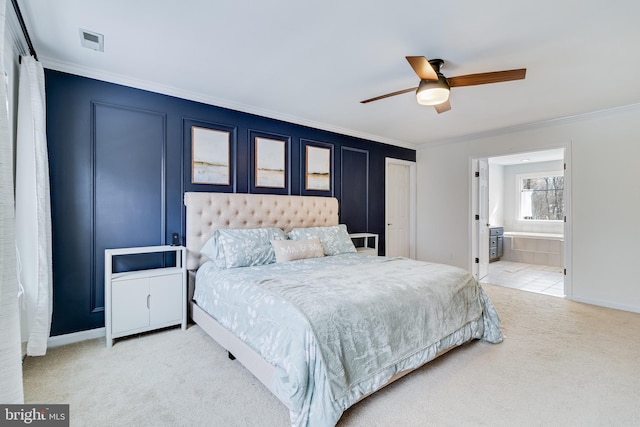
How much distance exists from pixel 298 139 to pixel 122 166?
2.25 metres

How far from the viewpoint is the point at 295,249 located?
3.38 m

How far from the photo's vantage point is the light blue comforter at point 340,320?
168cm

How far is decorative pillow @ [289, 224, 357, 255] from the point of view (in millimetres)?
3801

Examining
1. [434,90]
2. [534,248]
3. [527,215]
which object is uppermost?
[434,90]

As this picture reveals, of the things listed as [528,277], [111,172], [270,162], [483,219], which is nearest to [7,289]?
[111,172]

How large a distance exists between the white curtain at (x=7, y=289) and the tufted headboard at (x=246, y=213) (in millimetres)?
2311

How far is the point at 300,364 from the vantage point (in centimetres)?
166

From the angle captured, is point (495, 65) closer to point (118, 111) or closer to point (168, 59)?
point (168, 59)

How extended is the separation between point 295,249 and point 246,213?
854mm

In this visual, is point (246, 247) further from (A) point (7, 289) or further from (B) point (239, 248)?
(A) point (7, 289)

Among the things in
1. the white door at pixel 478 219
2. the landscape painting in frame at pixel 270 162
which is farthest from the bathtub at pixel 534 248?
the landscape painting in frame at pixel 270 162

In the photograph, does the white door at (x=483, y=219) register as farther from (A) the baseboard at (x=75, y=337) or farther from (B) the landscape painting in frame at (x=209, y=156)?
(A) the baseboard at (x=75, y=337)

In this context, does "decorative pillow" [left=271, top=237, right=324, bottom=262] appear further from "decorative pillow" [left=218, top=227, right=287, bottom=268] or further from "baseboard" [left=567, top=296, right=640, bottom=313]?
"baseboard" [left=567, top=296, right=640, bottom=313]

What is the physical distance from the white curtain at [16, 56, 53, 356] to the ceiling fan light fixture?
10.1 feet
